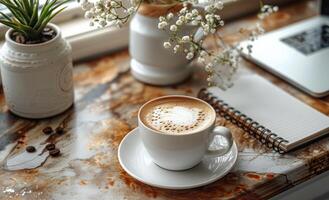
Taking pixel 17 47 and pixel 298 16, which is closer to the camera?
pixel 17 47

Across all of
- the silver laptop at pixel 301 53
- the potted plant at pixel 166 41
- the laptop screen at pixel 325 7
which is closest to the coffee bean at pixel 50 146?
the potted plant at pixel 166 41

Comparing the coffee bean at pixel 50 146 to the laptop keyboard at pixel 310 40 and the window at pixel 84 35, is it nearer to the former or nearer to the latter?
the window at pixel 84 35

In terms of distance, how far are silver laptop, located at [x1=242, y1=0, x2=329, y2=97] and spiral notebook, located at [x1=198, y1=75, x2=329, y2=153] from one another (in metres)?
0.05

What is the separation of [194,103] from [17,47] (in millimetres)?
318

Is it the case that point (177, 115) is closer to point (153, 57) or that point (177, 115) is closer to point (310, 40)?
point (153, 57)

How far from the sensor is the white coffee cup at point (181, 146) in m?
Result: 0.90

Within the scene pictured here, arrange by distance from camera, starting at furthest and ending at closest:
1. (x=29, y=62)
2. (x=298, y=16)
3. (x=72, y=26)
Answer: (x=298, y=16), (x=72, y=26), (x=29, y=62)

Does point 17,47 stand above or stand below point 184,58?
above

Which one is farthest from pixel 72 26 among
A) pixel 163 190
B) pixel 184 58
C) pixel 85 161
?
pixel 163 190

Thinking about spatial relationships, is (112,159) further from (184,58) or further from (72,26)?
(72,26)

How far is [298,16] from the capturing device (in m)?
1.45

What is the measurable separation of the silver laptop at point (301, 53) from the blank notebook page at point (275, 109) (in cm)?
5

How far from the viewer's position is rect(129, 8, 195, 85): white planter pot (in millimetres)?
1133

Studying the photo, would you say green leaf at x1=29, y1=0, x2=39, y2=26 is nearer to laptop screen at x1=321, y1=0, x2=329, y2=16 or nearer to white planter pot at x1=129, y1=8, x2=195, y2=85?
white planter pot at x1=129, y1=8, x2=195, y2=85
